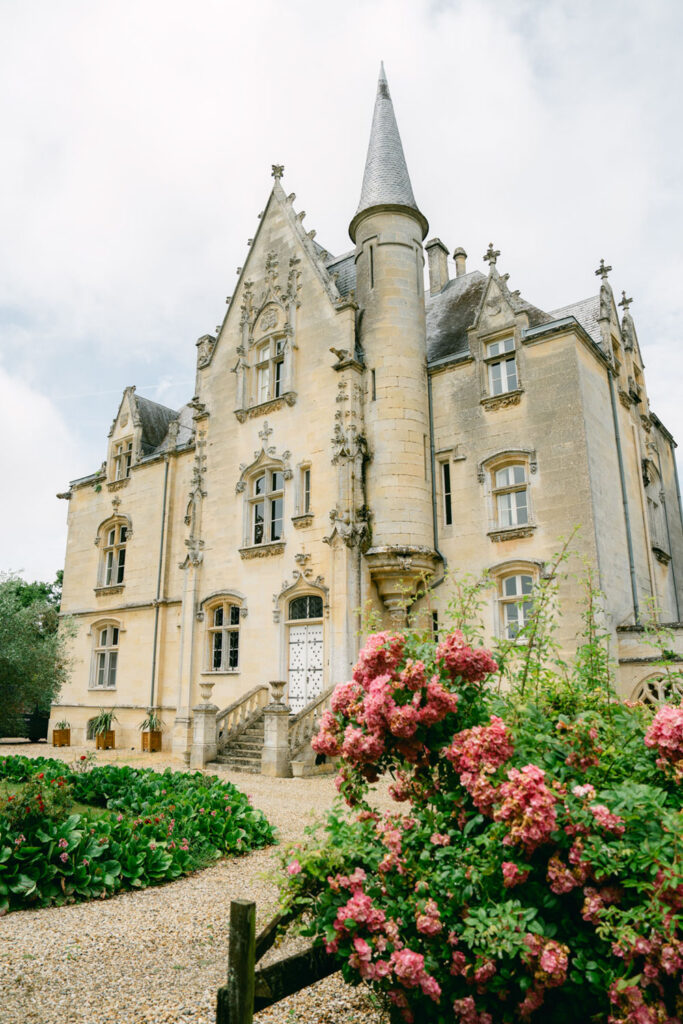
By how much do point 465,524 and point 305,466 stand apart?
484cm

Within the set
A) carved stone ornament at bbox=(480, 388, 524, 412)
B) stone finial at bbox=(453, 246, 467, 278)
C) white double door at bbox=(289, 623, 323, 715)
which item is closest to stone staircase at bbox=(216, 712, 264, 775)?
white double door at bbox=(289, 623, 323, 715)

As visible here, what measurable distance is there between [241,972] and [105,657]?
2399 cm

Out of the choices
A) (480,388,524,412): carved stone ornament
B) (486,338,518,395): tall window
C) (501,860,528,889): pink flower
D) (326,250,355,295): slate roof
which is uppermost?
(326,250,355,295): slate roof

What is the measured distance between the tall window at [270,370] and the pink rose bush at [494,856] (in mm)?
17390

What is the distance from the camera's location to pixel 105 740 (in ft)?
73.9

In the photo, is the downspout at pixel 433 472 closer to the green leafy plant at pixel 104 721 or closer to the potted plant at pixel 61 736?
the green leafy plant at pixel 104 721

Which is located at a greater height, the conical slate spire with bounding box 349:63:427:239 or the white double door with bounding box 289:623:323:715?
the conical slate spire with bounding box 349:63:427:239

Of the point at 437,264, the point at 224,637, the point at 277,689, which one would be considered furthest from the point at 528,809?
the point at 437,264

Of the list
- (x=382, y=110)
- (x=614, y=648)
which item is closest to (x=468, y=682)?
(x=614, y=648)

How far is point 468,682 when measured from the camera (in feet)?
13.0

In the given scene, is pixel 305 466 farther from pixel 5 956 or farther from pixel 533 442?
pixel 5 956

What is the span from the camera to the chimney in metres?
23.5

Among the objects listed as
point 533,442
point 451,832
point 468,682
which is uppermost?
point 533,442

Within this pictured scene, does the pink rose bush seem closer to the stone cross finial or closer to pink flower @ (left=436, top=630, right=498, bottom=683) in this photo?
pink flower @ (left=436, top=630, right=498, bottom=683)
